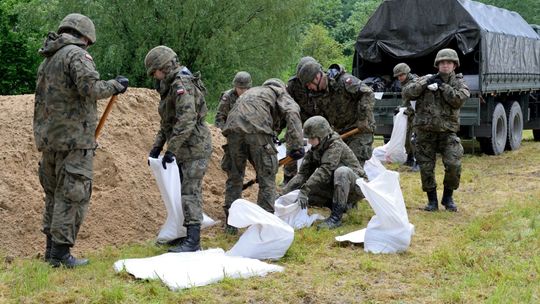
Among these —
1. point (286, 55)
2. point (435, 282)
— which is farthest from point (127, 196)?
point (286, 55)

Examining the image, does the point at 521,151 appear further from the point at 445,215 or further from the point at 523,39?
the point at 445,215

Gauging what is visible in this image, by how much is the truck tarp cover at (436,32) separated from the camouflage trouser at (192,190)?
23.9 ft

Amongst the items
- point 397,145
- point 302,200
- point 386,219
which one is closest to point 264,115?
point 302,200

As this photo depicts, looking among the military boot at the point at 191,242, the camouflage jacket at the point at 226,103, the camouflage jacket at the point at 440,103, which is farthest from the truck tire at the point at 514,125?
the military boot at the point at 191,242

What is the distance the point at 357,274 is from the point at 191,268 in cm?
121

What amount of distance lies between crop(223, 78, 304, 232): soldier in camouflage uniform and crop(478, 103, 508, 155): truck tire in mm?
6860

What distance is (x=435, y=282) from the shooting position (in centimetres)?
499

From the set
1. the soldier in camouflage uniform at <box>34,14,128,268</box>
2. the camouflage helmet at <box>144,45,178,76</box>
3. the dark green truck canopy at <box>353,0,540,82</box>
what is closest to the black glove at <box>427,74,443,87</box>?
the camouflage helmet at <box>144,45,178,76</box>

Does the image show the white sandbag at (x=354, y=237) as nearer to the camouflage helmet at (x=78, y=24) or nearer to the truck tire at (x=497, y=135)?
the camouflage helmet at (x=78, y=24)

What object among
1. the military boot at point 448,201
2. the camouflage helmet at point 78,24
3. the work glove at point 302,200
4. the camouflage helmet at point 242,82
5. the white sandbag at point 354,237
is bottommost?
the military boot at point 448,201

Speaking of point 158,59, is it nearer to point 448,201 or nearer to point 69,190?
point 69,190

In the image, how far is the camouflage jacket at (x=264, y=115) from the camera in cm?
638

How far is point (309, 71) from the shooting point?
7.43 metres

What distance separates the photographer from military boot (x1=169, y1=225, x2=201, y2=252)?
5766 mm
